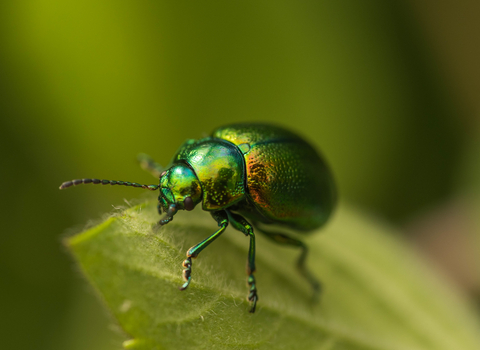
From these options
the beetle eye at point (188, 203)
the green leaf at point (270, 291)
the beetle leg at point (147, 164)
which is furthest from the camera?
the beetle leg at point (147, 164)

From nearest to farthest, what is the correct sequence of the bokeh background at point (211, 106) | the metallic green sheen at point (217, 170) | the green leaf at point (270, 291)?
1. the green leaf at point (270, 291)
2. the metallic green sheen at point (217, 170)
3. the bokeh background at point (211, 106)

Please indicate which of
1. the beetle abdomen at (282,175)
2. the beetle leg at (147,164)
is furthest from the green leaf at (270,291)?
the beetle leg at (147,164)

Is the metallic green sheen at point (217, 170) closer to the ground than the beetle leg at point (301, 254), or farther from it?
farther from it

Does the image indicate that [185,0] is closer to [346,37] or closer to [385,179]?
[346,37]

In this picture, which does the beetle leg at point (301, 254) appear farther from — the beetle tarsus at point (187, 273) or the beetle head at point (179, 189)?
the beetle tarsus at point (187, 273)

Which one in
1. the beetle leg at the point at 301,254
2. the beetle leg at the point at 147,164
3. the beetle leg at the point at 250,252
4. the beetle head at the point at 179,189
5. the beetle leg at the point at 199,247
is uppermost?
the beetle head at the point at 179,189

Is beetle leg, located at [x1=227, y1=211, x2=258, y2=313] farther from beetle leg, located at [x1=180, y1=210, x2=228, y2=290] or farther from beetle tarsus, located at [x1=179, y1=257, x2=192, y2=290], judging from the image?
beetle tarsus, located at [x1=179, y1=257, x2=192, y2=290]
